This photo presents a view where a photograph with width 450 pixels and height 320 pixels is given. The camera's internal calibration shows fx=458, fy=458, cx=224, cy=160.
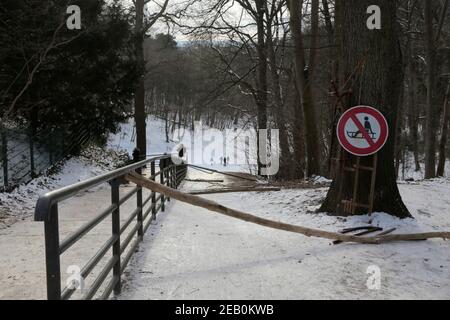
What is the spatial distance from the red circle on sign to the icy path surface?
38.8 inches

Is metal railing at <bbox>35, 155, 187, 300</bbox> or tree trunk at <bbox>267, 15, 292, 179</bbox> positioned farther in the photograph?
tree trunk at <bbox>267, 15, 292, 179</bbox>

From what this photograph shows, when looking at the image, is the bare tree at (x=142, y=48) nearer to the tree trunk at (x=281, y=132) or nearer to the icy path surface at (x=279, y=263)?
the tree trunk at (x=281, y=132)

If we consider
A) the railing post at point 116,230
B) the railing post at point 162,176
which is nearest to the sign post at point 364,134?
the railing post at point 116,230

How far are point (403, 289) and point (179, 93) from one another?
65.9m

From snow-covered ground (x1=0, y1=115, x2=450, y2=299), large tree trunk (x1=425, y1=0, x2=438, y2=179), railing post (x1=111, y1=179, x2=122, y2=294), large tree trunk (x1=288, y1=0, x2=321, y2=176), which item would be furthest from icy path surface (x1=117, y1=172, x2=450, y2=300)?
large tree trunk (x1=425, y1=0, x2=438, y2=179)

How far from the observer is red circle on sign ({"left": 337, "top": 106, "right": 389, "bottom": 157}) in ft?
20.7

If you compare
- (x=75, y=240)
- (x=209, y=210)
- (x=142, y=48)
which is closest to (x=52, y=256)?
(x=75, y=240)

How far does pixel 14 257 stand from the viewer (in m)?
5.57

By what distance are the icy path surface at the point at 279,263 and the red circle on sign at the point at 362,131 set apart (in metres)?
0.98

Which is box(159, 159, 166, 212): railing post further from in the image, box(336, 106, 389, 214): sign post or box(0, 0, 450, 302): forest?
box(336, 106, 389, 214): sign post

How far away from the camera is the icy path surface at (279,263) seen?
4.24m

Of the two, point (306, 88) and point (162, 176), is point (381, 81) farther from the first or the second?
point (306, 88)

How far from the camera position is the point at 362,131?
6391 mm
